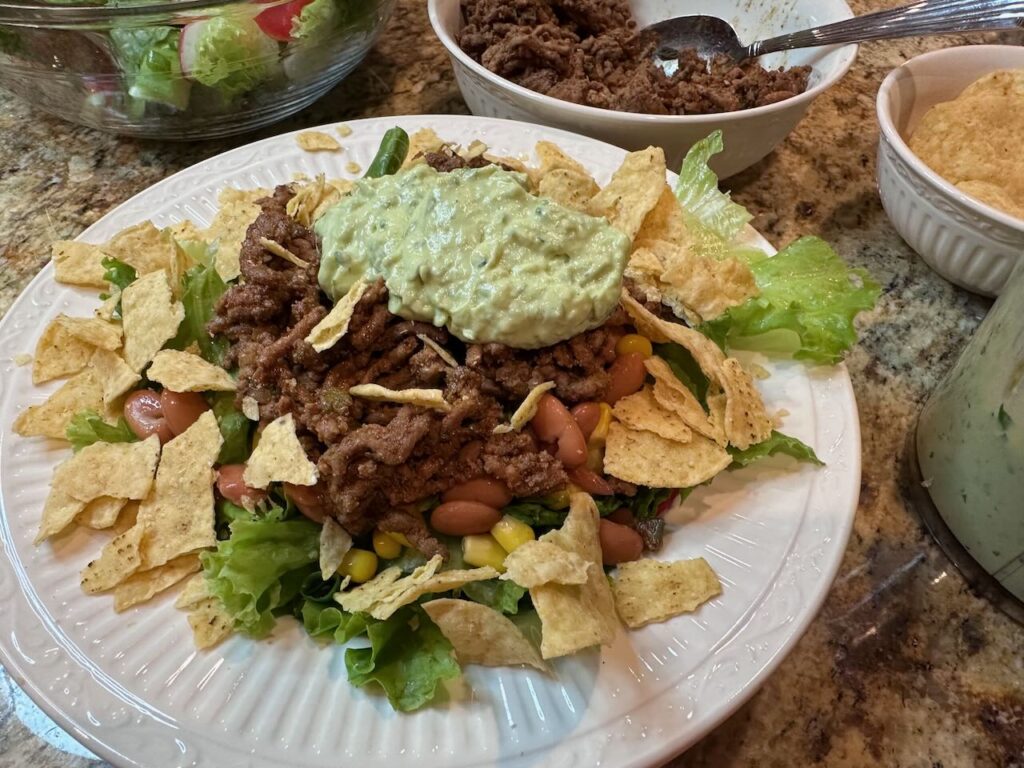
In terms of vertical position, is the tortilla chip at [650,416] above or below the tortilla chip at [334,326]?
below

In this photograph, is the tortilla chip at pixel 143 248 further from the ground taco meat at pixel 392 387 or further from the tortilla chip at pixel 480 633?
the tortilla chip at pixel 480 633

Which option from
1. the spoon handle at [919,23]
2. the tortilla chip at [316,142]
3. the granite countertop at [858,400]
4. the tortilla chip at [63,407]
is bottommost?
the granite countertop at [858,400]

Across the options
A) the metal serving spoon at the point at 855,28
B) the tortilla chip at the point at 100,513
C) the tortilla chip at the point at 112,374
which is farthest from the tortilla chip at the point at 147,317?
the metal serving spoon at the point at 855,28

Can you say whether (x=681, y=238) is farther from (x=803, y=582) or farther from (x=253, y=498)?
(x=253, y=498)

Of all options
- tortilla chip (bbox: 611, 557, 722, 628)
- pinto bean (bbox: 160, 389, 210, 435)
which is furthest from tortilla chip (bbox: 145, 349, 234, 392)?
tortilla chip (bbox: 611, 557, 722, 628)

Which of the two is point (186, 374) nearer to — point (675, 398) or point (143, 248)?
point (143, 248)

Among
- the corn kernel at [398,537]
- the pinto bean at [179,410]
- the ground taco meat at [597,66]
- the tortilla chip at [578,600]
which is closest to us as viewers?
the tortilla chip at [578,600]
